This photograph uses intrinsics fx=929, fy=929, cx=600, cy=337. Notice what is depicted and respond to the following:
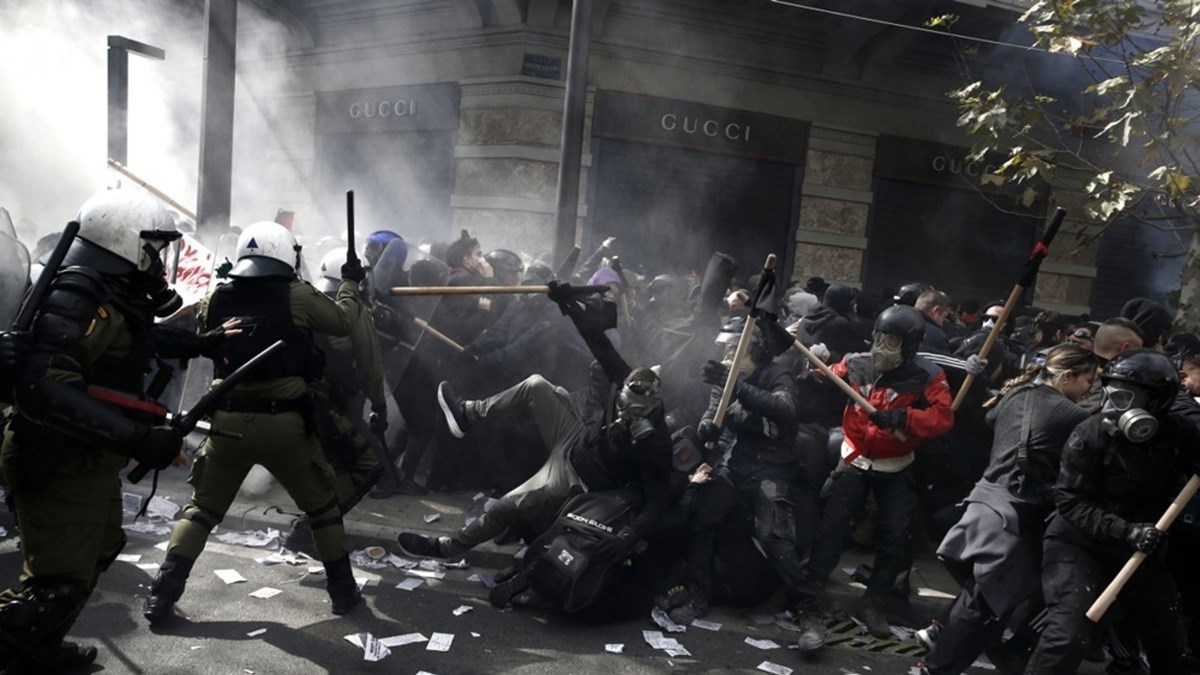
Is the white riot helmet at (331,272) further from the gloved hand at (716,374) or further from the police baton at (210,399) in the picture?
the police baton at (210,399)

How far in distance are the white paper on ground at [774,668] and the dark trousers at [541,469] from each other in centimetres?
139

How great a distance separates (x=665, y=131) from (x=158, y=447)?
931 cm

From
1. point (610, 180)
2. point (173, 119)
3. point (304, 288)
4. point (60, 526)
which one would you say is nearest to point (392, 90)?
point (610, 180)

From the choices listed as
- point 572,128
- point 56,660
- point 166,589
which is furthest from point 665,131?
point 56,660

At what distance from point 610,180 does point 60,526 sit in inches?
355

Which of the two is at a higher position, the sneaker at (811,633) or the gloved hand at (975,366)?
the gloved hand at (975,366)

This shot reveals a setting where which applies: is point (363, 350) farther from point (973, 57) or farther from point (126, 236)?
point (973, 57)

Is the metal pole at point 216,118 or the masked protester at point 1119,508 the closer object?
the masked protester at point 1119,508

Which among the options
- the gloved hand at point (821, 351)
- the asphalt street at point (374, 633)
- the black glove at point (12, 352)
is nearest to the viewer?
the black glove at point (12, 352)

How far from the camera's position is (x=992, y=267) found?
46.0 ft

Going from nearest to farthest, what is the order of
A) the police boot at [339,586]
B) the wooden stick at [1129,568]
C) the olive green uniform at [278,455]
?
the wooden stick at [1129,568]
the olive green uniform at [278,455]
the police boot at [339,586]

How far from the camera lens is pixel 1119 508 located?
12.7 ft

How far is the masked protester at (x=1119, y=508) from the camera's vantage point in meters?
3.78

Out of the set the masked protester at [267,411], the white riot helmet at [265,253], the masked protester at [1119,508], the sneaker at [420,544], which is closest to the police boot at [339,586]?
the masked protester at [267,411]
